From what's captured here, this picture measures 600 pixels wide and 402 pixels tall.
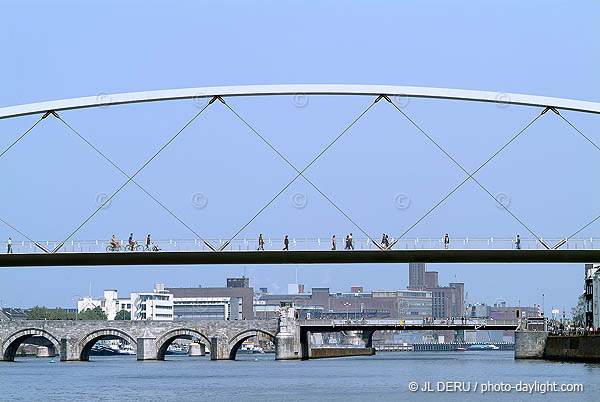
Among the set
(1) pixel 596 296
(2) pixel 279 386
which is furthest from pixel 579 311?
(2) pixel 279 386

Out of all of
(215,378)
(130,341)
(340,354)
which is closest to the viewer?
(215,378)

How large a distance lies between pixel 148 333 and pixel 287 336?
13.7 meters

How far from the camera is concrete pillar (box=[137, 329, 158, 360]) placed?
4532 inches

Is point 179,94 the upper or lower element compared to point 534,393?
upper

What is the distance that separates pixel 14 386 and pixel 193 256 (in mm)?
23555

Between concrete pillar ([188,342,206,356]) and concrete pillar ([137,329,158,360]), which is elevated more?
concrete pillar ([137,329,158,360])

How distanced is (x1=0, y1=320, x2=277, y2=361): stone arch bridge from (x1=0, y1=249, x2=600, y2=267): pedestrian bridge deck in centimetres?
7133

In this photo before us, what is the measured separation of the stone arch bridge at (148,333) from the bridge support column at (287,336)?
190cm

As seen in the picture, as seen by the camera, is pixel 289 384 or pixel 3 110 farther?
pixel 289 384

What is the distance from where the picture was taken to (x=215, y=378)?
69.4 metres

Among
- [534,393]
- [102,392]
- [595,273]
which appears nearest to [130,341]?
[595,273]

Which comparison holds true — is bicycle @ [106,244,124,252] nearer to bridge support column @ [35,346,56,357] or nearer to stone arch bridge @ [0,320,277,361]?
stone arch bridge @ [0,320,277,361]

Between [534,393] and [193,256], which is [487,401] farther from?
[193,256]

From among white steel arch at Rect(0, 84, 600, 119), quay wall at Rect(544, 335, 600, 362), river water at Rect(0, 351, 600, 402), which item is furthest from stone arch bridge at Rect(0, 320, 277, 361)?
white steel arch at Rect(0, 84, 600, 119)
